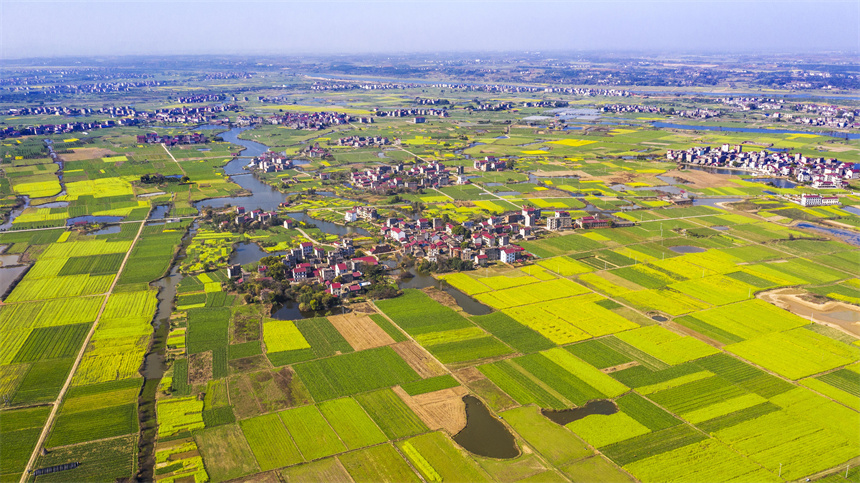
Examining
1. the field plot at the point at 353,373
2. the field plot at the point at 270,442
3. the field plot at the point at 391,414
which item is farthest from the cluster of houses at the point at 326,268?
the field plot at the point at 270,442

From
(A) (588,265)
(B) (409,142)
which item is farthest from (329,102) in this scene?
(A) (588,265)

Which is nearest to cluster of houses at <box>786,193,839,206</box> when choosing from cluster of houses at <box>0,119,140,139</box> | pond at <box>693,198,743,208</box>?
pond at <box>693,198,743,208</box>

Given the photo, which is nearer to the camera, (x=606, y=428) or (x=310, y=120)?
(x=606, y=428)

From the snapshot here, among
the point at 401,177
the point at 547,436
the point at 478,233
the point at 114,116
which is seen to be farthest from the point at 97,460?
the point at 114,116

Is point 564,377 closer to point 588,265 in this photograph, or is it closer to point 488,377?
point 488,377

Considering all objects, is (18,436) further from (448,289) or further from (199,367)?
(448,289)

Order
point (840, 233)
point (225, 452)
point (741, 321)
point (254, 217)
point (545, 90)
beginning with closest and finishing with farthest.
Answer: point (225, 452), point (741, 321), point (840, 233), point (254, 217), point (545, 90)

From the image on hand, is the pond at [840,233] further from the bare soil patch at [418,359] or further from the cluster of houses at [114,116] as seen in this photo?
the cluster of houses at [114,116]

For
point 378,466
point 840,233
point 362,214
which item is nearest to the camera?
point 378,466
